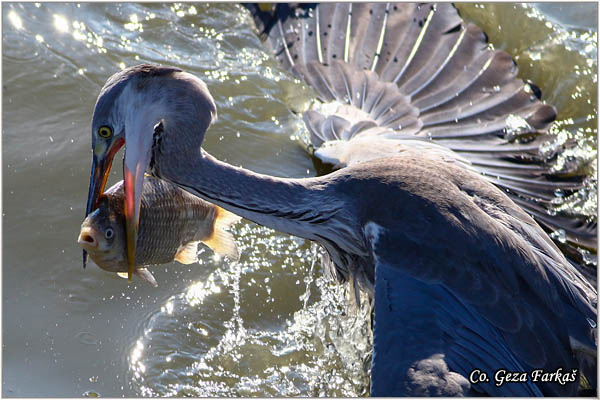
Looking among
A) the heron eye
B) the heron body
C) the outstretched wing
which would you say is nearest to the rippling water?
the outstretched wing

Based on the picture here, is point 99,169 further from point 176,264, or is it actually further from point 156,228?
point 176,264

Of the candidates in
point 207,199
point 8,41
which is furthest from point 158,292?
point 8,41

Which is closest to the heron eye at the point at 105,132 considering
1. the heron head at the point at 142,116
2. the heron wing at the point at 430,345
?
the heron head at the point at 142,116

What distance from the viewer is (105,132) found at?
127 inches

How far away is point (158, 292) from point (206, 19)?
3185mm

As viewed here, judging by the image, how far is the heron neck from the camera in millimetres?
3322

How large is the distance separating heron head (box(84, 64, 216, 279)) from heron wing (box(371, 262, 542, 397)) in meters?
1.09

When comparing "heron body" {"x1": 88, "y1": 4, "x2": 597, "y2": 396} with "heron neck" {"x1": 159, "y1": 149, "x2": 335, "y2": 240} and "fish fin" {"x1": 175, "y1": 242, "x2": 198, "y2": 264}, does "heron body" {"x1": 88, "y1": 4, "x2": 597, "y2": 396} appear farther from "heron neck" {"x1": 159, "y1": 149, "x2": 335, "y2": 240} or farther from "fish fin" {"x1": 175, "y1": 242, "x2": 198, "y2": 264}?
"fish fin" {"x1": 175, "y1": 242, "x2": 198, "y2": 264}

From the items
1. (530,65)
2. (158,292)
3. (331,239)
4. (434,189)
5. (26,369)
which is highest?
(530,65)

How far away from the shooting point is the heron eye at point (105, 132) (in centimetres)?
323

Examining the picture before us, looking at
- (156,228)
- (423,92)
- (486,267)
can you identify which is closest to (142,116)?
(156,228)

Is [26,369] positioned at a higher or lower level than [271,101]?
lower

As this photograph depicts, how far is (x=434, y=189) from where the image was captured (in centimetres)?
334

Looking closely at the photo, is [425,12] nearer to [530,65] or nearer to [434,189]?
[530,65]
